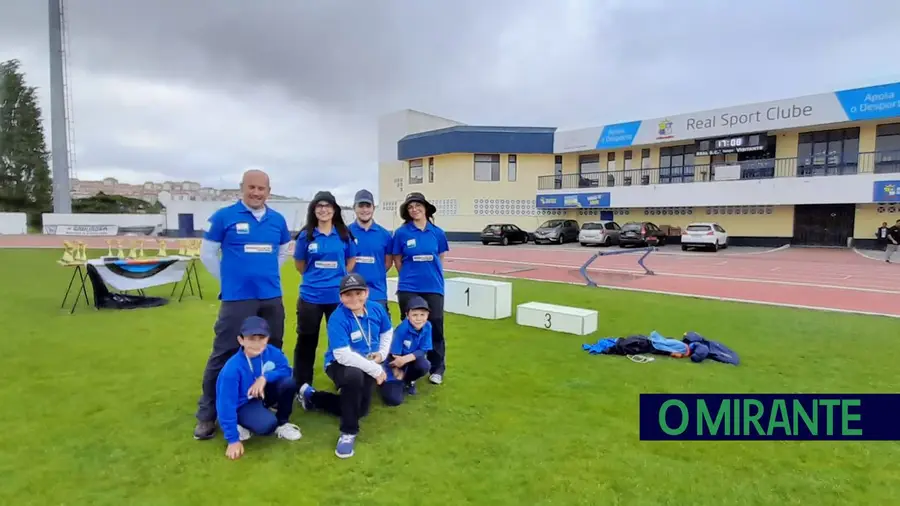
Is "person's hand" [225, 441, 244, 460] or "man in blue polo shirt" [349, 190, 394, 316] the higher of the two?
"man in blue polo shirt" [349, 190, 394, 316]

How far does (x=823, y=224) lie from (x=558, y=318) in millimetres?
26853

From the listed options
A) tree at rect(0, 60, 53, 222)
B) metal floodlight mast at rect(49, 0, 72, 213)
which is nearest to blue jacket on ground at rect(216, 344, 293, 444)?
metal floodlight mast at rect(49, 0, 72, 213)

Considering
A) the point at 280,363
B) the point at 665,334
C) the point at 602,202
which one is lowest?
the point at 665,334

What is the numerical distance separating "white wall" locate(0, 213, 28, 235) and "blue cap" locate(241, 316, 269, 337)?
1810 inches

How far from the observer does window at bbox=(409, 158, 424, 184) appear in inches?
1531

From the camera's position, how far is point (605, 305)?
9406 mm

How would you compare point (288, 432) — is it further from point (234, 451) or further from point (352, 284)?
point (352, 284)

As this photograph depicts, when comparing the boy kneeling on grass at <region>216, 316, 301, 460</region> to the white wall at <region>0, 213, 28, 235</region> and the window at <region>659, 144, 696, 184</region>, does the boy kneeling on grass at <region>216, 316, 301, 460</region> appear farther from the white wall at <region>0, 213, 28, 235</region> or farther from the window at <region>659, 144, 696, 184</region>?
the white wall at <region>0, 213, 28, 235</region>

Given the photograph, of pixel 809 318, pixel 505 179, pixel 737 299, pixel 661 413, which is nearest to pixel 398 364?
pixel 661 413

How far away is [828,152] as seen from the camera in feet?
88.8

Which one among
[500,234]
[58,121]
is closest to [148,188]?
[58,121]

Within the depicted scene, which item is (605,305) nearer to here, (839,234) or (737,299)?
(737,299)

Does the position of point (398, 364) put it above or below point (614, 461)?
above

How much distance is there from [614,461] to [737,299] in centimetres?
824
